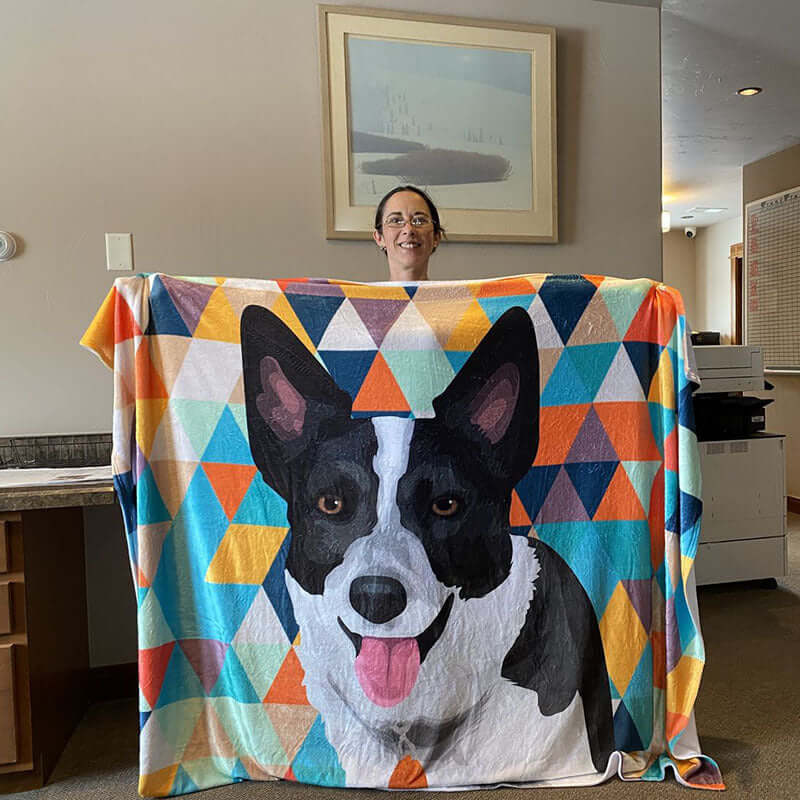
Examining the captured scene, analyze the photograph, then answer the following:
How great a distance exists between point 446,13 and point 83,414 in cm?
183

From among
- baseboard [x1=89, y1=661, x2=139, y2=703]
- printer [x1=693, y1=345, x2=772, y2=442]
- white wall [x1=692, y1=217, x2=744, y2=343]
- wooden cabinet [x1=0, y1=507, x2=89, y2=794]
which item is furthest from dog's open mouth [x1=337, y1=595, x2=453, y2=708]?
white wall [x1=692, y1=217, x2=744, y2=343]

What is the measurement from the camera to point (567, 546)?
5.11ft

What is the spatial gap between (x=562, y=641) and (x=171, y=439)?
3.24 feet

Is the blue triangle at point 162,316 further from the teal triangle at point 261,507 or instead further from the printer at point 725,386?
the printer at point 725,386

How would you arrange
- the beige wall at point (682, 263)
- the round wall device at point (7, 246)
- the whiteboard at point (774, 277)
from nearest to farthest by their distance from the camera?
1. the round wall device at point (7, 246)
2. the whiteboard at point (774, 277)
3. the beige wall at point (682, 263)

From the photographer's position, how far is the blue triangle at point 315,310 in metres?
1.50

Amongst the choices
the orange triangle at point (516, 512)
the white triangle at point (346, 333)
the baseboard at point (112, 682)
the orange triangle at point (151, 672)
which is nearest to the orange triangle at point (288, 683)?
the orange triangle at point (151, 672)

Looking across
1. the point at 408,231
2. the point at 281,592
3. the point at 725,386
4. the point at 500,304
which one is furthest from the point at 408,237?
the point at 725,386

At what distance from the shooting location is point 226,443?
1510 millimetres

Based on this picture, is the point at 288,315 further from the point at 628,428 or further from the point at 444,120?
the point at 444,120

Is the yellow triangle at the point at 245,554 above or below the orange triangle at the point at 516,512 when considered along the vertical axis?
below

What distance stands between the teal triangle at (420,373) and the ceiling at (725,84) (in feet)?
Answer: 6.81

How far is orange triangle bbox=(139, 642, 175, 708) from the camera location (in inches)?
58.5

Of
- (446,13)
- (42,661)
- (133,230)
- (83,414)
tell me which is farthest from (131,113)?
(42,661)
